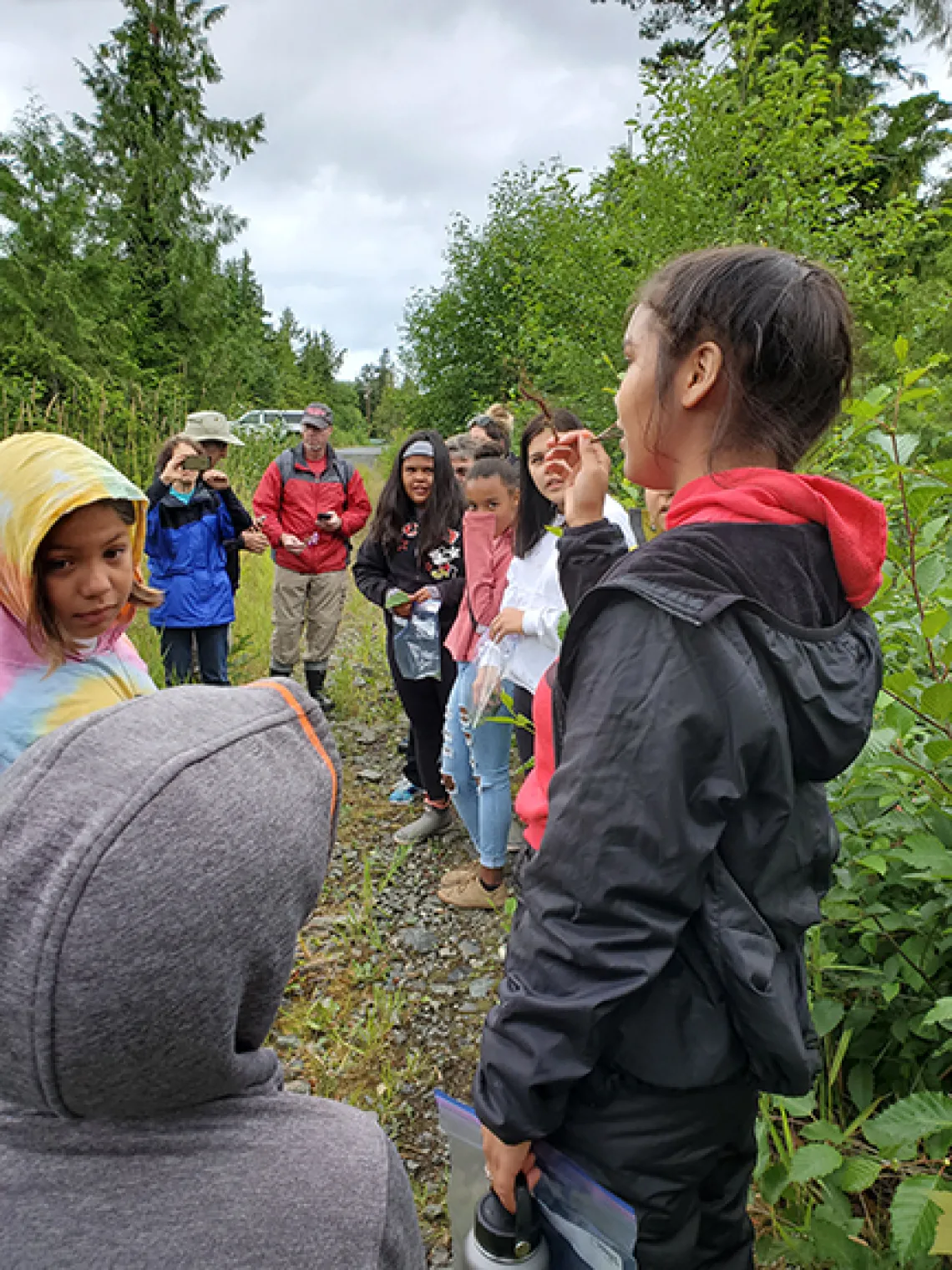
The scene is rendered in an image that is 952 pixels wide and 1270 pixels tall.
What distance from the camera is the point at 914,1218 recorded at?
102cm

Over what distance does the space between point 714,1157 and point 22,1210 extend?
872 mm

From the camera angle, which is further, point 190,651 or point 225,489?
point 225,489

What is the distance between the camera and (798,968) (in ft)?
3.39

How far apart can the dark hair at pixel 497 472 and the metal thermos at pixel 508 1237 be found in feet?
8.51

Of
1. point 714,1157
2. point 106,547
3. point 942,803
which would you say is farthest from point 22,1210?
point 942,803

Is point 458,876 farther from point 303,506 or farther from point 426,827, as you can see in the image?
point 303,506

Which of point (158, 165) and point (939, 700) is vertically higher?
point (158, 165)

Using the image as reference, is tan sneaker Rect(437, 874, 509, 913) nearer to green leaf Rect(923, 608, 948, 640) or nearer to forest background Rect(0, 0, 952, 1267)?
forest background Rect(0, 0, 952, 1267)

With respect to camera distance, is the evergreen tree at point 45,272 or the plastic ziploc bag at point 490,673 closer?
the plastic ziploc bag at point 490,673

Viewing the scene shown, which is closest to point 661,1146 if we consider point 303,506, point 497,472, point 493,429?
point 497,472

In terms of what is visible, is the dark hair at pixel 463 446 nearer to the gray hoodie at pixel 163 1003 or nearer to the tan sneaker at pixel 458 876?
the tan sneaker at pixel 458 876

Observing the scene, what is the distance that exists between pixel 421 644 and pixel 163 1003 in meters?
3.21

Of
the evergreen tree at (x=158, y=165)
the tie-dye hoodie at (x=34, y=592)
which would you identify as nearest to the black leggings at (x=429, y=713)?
the tie-dye hoodie at (x=34, y=592)

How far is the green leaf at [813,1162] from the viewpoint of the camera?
112 cm
